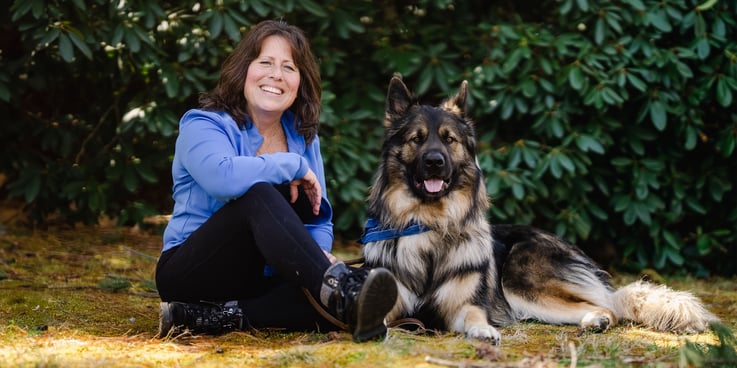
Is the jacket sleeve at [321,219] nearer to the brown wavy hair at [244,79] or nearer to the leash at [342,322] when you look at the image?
the brown wavy hair at [244,79]

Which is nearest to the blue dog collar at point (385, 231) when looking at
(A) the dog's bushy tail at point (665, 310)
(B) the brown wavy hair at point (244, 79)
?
(B) the brown wavy hair at point (244, 79)

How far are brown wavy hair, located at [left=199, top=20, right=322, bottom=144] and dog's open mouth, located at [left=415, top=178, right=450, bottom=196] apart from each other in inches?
21.8

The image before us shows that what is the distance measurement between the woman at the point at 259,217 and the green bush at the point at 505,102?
118 cm

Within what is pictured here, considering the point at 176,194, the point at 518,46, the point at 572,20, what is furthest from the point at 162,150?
the point at 572,20

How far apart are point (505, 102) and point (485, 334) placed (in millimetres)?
2276

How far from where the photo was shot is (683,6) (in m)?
4.75

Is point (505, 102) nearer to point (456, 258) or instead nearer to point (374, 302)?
point (456, 258)

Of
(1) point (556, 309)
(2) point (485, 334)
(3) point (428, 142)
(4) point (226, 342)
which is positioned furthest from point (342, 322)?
(1) point (556, 309)

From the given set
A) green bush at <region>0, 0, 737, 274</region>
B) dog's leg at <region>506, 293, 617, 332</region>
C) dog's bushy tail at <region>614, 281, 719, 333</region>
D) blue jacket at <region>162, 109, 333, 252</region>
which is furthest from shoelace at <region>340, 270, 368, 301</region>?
green bush at <region>0, 0, 737, 274</region>

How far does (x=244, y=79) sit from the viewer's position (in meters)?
3.27

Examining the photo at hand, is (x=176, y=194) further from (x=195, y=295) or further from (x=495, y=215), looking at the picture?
(x=495, y=215)

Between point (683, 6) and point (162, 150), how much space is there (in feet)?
11.5

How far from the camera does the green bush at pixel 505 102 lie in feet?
15.3

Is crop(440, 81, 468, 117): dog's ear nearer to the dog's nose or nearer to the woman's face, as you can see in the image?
the dog's nose
